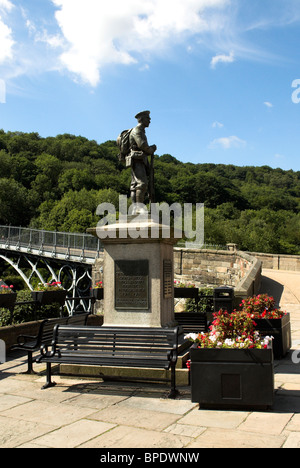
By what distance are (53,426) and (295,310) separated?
448 inches

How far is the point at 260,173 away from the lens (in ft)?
417

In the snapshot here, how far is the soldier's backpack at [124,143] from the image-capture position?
8.09 meters

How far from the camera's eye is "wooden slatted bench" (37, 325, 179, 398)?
5691mm

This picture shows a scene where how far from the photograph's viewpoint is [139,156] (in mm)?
7828

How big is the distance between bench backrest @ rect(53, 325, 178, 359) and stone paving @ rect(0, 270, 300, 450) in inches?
19.2

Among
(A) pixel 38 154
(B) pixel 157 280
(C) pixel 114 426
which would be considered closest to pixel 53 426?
(C) pixel 114 426

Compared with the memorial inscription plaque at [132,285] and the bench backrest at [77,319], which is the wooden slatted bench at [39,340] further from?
the memorial inscription plaque at [132,285]

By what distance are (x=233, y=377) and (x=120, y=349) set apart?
5.59 feet

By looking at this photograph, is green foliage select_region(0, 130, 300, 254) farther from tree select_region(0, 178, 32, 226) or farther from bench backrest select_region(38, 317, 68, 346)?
bench backrest select_region(38, 317, 68, 346)

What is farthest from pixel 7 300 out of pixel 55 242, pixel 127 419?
pixel 55 242

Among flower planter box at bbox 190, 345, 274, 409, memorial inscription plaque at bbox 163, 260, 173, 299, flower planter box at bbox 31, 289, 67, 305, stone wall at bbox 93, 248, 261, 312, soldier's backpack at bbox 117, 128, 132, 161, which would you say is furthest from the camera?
stone wall at bbox 93, 248, 261, 312

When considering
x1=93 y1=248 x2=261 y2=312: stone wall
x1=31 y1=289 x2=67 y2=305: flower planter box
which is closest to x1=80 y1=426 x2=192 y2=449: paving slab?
x1=31 y1=289 x2=67 y2=305: flower planter box

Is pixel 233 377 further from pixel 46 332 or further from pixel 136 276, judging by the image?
pixel 46 332

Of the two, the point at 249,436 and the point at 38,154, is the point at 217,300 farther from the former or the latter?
the point at 38,154
